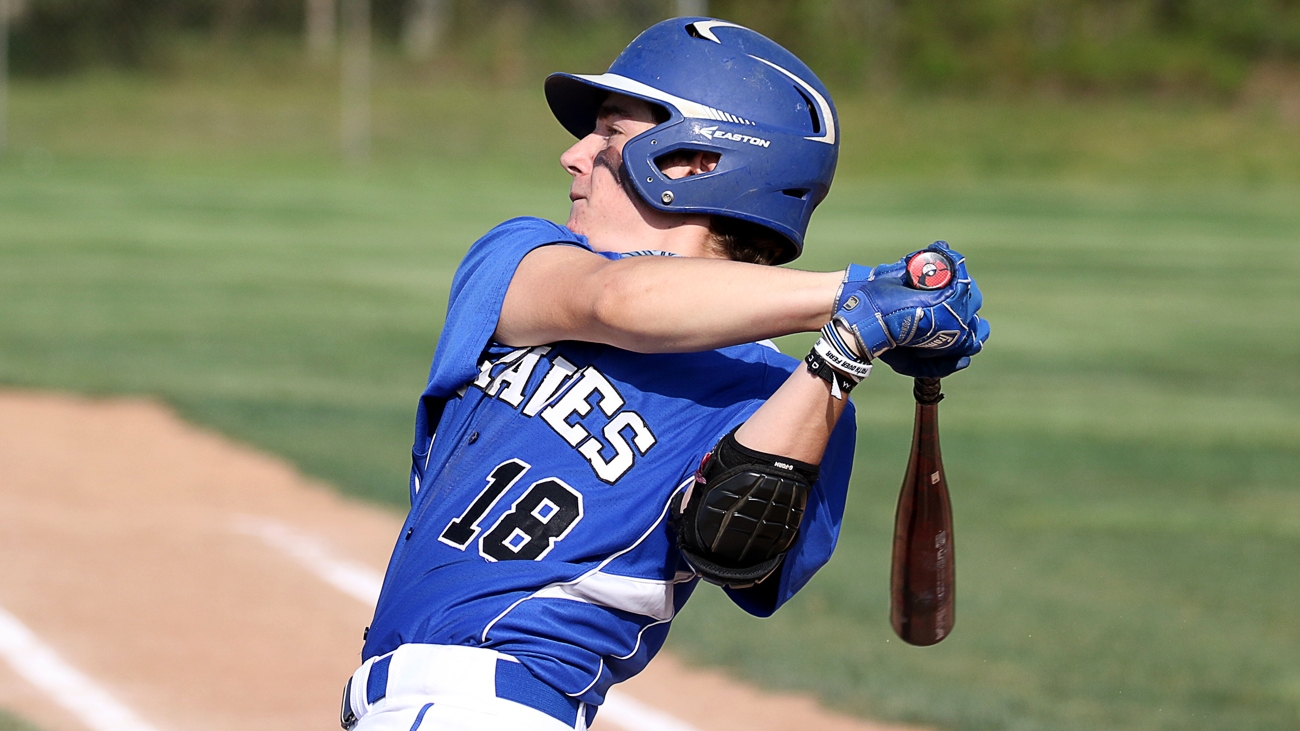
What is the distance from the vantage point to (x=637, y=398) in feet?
7.34

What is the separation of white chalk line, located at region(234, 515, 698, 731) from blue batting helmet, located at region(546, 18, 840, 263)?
2.56 m

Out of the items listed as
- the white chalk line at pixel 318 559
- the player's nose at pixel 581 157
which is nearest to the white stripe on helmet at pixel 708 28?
the player's nose at pixel 581 157

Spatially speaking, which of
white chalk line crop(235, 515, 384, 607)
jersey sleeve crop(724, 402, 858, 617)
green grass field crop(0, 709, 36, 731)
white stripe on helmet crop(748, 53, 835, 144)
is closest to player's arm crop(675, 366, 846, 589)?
jersey sleeve crop(724, 402, 858, 617)

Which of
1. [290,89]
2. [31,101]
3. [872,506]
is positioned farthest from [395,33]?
[872,506]

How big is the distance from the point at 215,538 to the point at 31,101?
28535 millimetres

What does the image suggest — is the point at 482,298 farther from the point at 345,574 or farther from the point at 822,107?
the point at 345,574

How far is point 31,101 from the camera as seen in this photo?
105ft

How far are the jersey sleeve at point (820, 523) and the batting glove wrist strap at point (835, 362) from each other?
11.0 inches

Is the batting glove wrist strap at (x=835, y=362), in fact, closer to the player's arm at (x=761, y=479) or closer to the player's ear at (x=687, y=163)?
the player's arm at (x=761, y=479)

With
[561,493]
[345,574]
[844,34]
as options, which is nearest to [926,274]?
[561,493]

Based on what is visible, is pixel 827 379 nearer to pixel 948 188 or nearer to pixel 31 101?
pixel 948 188

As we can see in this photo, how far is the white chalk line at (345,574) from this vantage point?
15.3ft

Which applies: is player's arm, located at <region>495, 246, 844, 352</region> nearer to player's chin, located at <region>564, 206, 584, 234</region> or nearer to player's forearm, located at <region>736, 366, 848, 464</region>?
player's forearm, located at <region>736, 366, 848, 464</region>

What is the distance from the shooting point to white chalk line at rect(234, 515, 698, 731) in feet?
15.3
